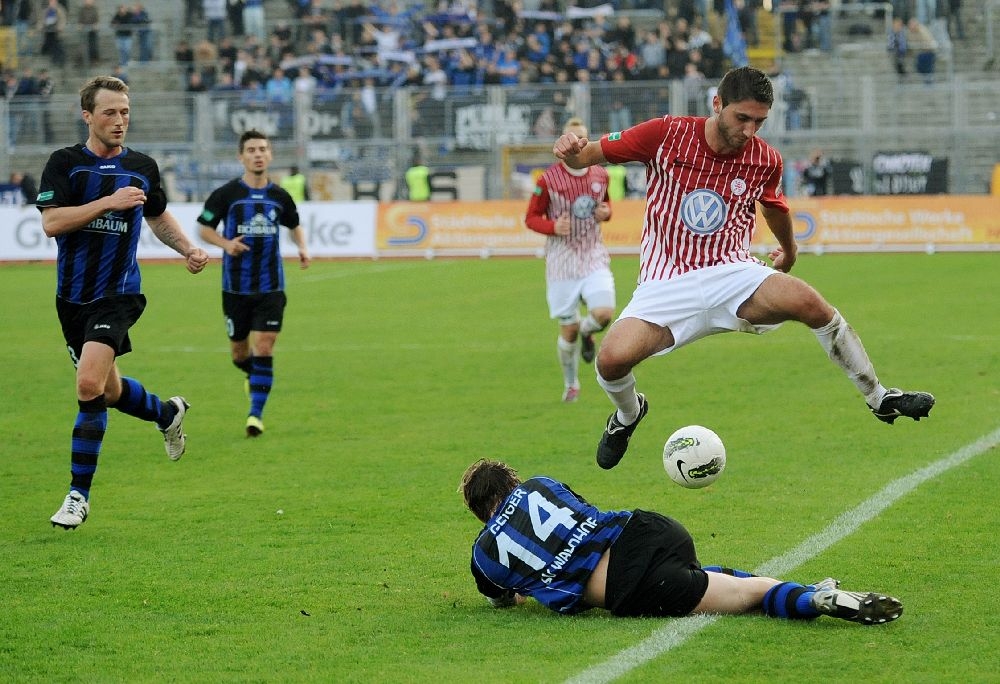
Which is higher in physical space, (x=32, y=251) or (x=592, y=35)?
(x=592, y=35)

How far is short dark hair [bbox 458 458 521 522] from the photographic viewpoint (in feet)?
19.6

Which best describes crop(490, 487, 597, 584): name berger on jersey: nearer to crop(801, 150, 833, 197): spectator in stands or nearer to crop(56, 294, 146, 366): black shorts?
crop(56, 294, 146, 366): black shorts

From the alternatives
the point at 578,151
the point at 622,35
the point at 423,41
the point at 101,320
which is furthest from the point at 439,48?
the point at 578,151

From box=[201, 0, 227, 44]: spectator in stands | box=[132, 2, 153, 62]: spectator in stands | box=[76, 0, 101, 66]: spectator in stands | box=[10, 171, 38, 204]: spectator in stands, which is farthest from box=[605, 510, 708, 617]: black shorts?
box=[76, 0, 101, 66]: spectator in stands

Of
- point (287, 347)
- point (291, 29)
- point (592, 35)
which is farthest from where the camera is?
point (291, 29)

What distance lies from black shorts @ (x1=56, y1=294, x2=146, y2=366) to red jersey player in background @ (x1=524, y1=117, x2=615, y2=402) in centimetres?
495

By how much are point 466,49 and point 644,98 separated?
6.62 m

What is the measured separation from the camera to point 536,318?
61.1 ft

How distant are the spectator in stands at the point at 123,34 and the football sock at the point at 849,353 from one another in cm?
3319

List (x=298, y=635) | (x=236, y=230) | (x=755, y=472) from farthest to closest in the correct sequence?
(x=236, y=230), (x=755, y=472), (x=298, y=635)

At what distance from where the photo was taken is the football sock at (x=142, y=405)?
27.2 feet

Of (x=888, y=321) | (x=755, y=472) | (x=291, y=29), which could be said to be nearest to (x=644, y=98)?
(x=291, y=29)

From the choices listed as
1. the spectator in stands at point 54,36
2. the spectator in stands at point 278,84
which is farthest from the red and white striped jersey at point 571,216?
the spectator in stands at point 54,36

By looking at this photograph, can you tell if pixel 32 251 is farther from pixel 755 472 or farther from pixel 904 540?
pixel 904 540
